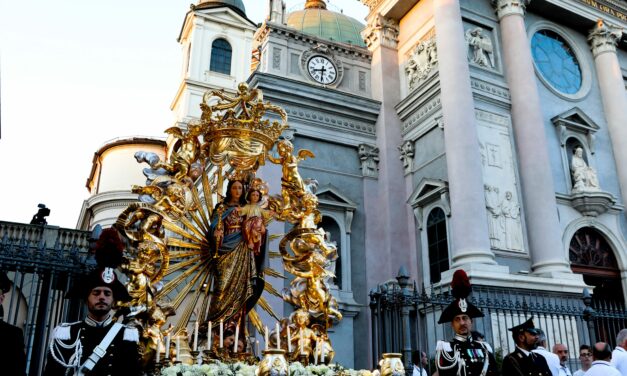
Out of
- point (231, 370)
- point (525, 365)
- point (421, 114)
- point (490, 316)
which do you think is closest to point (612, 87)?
point (421, 114)

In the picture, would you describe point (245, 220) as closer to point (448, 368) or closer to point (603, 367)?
point (448, 368)

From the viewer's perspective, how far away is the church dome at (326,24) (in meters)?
29.0

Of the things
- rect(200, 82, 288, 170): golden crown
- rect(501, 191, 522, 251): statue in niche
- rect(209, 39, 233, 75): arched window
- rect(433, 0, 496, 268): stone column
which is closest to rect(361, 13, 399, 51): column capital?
rect(433, 0, 496, 268): stone column

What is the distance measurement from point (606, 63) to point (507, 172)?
6.80m

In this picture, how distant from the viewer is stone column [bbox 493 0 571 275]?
14.9 metres

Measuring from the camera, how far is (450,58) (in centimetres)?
1603

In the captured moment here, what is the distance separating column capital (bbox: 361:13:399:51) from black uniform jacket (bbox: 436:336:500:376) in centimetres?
1518

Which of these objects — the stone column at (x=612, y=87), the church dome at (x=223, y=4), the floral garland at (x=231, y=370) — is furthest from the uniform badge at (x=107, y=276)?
the church dome at (x=223, y=4)

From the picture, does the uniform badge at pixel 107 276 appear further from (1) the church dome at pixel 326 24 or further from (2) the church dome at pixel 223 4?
(2) the church dome at pixel 223 4

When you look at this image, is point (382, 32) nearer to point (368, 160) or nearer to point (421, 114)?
point (421, 114)

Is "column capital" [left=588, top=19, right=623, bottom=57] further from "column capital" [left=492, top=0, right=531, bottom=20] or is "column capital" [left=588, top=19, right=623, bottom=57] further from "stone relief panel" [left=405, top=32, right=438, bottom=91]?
"stone relief panel" [left=405, top=32, right=438, bottom=91]

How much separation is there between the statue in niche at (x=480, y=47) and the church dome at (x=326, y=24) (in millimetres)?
11646

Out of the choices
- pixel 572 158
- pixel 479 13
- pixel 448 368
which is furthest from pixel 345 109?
pixel 448 368

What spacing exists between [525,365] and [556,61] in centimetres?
1560
